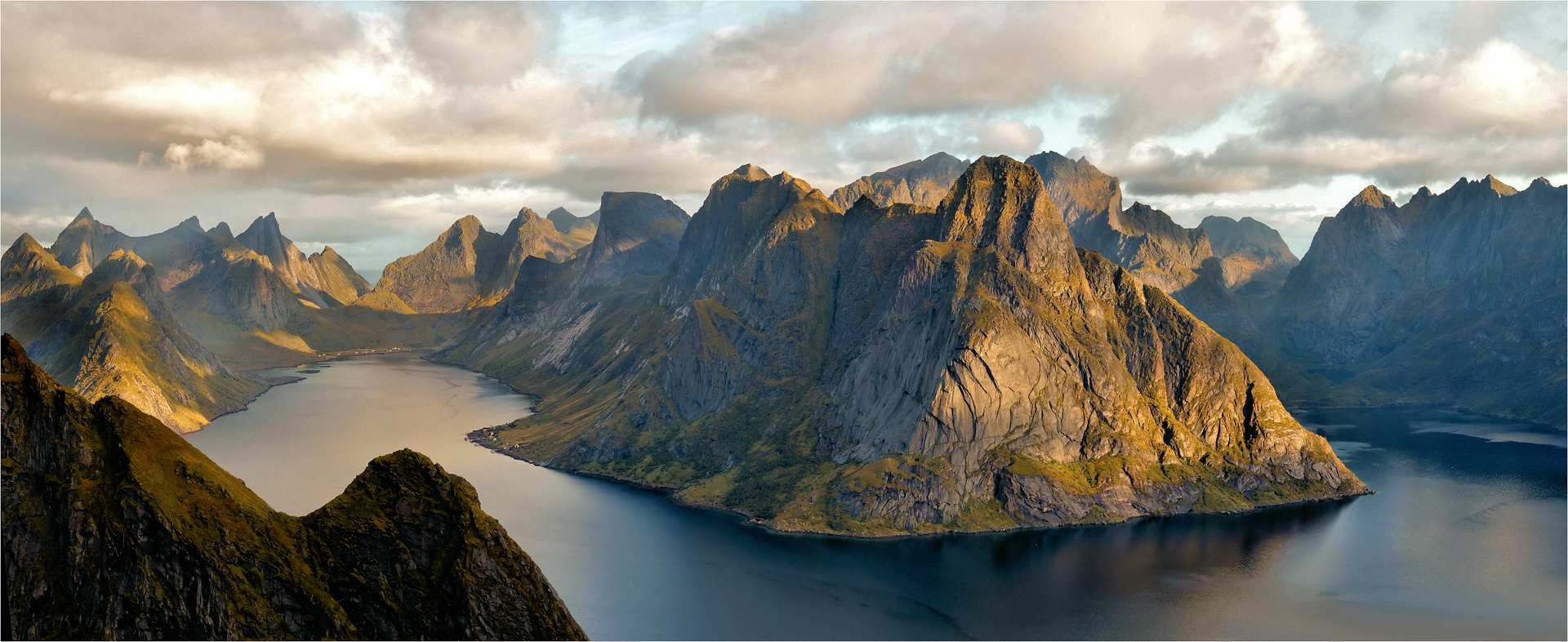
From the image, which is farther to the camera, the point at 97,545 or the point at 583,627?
the point at 583,627

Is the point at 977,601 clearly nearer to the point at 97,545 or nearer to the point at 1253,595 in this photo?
the point at 1253,595

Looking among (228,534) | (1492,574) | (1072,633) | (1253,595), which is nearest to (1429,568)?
(1492,574)

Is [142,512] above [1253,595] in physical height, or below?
above

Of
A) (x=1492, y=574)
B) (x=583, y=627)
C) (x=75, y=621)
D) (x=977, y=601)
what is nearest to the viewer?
(x=75, y=621)

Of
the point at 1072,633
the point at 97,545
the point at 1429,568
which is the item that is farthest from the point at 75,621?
the point at 1429,568

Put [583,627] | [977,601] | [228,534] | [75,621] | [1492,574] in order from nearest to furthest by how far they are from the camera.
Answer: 1. [75,621]
2. [228,534]
3. [583,627]
4. [977,601]
5. [1492,574]

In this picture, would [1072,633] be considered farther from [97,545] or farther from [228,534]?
[97,545]

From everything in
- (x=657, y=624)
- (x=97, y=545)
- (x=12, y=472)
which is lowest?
(x=657, y=624)
